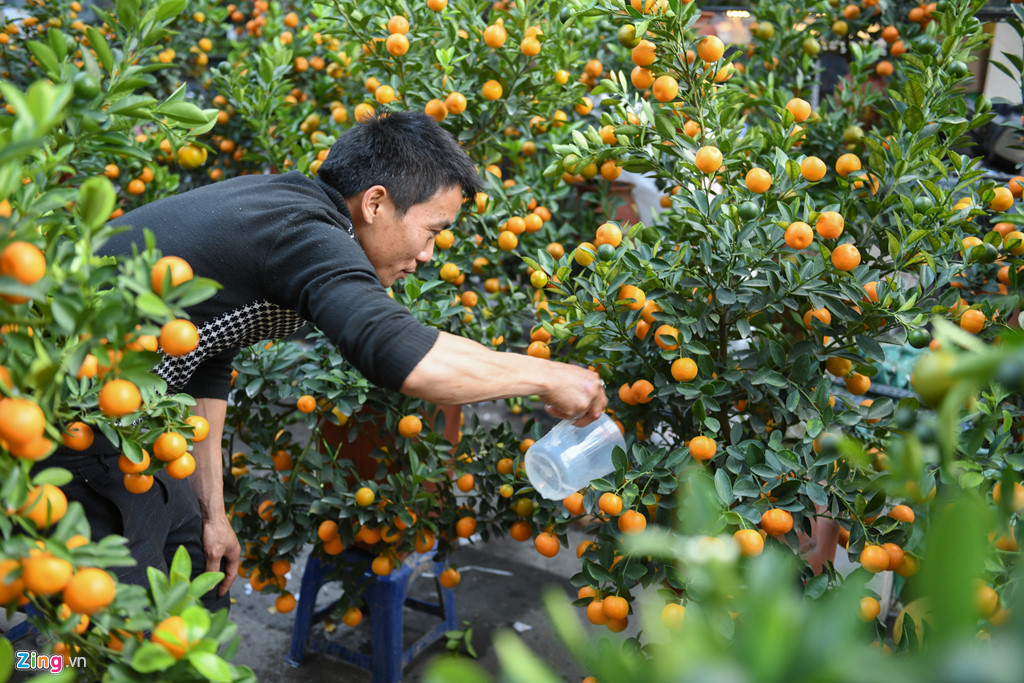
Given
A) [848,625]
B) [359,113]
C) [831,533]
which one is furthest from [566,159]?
[848,625]

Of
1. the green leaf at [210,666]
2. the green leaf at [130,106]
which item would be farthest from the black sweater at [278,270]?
the green leaf at [210,666]

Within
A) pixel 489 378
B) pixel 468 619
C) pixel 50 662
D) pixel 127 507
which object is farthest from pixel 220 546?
pixel 468 619

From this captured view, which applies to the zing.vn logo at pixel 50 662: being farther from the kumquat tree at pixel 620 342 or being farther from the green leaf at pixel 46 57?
the green leaf at pixel 46 57

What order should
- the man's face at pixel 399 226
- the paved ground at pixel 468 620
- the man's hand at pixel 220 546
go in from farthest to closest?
1. the paved ground at pixel 468 620
2. the man's hand at pixel 220 546
3. the man's face at pixel 399 226

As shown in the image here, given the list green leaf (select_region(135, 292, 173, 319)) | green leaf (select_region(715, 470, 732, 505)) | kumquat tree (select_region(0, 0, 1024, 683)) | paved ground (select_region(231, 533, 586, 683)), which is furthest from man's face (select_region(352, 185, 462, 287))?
paved ground (select_region(231, 533, 586, 683))

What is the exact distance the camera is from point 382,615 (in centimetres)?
209

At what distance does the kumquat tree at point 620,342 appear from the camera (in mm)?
659

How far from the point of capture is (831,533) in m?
1.78

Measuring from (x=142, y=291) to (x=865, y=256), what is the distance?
131 centimetres

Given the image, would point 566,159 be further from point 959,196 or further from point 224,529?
point 224,529

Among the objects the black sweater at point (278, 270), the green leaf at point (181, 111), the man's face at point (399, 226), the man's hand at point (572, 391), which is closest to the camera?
the green leaf at point (181, 111)

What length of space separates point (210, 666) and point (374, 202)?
1.03m

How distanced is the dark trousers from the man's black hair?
2.27 feet

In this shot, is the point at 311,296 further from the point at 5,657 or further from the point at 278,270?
the point at 5,657
